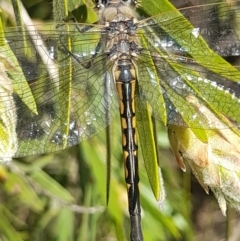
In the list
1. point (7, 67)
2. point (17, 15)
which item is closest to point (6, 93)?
point (7, 67)

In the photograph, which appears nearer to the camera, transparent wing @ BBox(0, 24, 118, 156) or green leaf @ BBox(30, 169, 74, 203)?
transparent wing @ BBox(0, 24, 118, 156)

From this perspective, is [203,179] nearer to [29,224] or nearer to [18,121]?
[18,121]

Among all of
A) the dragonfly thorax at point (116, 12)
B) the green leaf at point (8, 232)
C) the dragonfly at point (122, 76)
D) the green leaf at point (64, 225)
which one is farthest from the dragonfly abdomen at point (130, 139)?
the green leaf at point (64, 225)

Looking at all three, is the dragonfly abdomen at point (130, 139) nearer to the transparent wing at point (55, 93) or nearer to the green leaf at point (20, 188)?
the transparent wing at point (55, 93)

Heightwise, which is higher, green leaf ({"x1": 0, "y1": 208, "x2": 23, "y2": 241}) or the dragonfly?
the dragonfly

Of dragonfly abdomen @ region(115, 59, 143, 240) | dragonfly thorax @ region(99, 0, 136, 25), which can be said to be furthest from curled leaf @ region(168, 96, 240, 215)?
dragonfly thorax @ region(99, 0, 136, 25)

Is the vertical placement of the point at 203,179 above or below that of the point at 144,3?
below

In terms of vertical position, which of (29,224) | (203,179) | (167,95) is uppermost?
(167,95)

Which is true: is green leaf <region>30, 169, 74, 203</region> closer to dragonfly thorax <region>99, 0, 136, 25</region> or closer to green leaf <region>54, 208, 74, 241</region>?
green leaf <region>54, 208, 74, 241</region>
